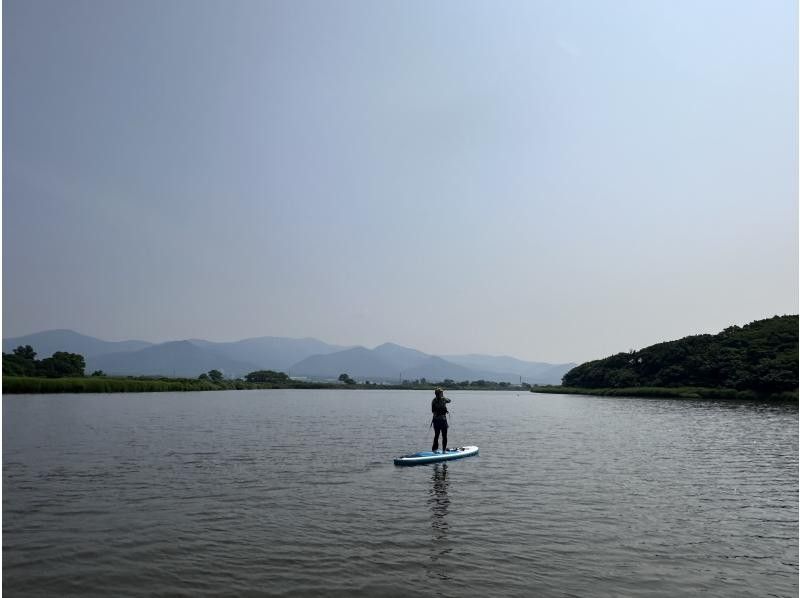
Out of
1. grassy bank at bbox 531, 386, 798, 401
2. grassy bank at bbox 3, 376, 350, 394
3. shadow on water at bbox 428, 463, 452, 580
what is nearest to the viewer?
shadow on water at bbox 428, 463, 452, 580

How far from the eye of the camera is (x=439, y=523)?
50.6ft

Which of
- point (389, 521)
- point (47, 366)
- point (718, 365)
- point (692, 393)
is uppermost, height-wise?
point (718, 365)

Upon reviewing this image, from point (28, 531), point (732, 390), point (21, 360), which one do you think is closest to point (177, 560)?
point (28, 531)

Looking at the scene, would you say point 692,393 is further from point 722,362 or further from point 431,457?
point 431,457

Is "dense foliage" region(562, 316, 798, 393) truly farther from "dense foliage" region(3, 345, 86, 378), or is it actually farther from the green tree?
"dense foliage" region(3, 345, 86, 378)

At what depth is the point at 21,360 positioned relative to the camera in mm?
133250

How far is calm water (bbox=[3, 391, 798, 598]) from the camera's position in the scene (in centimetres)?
1105

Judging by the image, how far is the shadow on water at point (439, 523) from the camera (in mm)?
11789

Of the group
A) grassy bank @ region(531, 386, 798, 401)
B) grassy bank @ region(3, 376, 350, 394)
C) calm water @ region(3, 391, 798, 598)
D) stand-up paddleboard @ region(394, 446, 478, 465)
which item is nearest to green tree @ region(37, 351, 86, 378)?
grassy bank @ region(3, 376, 350, 394)

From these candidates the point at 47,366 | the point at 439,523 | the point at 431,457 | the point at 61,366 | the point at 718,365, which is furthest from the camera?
the point at 61,366

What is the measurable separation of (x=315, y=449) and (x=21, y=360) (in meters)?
132

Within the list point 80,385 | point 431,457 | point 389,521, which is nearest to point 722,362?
point 431,457

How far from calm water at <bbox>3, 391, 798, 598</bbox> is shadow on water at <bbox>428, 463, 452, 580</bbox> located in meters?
A: 0.07

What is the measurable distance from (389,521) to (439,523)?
135 centimetres
